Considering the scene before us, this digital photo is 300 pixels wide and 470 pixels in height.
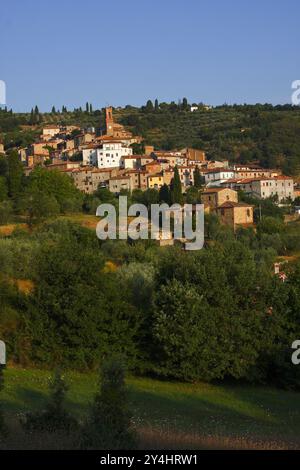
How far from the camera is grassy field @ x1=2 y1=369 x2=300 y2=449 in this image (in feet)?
32.4

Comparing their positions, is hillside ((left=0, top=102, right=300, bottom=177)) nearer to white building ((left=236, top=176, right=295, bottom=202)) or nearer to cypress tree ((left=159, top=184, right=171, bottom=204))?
white building ((left=236, top=176, right=295, bottom=202))

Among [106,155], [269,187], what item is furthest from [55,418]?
[106,155]

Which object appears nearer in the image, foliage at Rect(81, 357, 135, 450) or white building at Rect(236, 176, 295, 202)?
foliage at Rect(81, 357, 135, 450)

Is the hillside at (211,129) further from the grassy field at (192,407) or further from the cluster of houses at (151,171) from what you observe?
the grassy field at (192,407)

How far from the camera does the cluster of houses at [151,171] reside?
56.7 m

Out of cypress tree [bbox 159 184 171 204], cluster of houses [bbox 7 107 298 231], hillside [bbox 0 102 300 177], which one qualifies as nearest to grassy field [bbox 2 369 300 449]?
cypress tree [bbox 159 184 171 204]

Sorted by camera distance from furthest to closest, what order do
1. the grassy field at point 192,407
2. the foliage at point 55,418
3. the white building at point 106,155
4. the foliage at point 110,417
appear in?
the white building at point 106,155 → the grassy field at point 192,407 → the foliage at point 55,418 → the foliage at point 110,417

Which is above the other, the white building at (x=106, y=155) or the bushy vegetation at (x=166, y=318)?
the white building at (x=106, y=155)

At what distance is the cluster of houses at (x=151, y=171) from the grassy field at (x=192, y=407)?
117ft

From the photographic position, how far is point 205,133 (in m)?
91.9

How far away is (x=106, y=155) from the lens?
228 feet

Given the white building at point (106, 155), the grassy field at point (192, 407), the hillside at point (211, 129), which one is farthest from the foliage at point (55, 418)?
the hillside at point (211, 129)

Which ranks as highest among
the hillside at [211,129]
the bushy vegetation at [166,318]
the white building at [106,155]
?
the hillside at [211,129]

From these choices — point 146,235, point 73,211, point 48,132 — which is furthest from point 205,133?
Result: point 146,235
